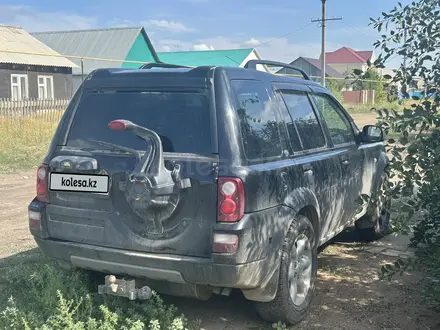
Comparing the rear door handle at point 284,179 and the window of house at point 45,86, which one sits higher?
the window of house at point 45,86

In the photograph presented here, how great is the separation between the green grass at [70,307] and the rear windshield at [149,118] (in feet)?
3.51

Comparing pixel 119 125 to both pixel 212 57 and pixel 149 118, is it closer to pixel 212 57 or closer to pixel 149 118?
pixel 149 118

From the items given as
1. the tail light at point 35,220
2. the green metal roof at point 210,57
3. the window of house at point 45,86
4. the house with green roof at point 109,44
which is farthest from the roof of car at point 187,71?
the green metal roof at point 210,57

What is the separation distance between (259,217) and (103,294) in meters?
1.32

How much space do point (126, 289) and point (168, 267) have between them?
0.38 m

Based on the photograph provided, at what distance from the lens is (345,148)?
15.5 ft

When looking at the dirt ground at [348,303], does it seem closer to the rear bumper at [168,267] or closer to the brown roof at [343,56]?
the rear bumper at [168,267]

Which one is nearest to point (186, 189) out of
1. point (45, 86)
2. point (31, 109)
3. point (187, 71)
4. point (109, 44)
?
point (187, 71)

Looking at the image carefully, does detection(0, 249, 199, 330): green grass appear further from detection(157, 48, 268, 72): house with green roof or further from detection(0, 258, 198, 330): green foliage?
detection(157, 48, 268, 72): house with green roof

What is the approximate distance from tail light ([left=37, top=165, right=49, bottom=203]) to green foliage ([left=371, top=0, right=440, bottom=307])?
2495mm

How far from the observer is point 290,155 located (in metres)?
3.71

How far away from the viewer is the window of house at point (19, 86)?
2512cm

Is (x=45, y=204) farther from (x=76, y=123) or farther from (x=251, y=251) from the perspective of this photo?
(x=251, y=251)

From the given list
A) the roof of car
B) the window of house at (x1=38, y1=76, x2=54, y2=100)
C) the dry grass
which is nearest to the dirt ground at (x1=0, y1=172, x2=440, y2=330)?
the roof of car
